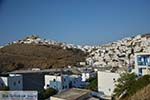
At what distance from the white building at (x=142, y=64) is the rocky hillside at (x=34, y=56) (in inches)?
616

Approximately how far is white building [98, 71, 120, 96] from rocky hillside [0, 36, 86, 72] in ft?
45.1

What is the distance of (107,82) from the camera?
15.5m

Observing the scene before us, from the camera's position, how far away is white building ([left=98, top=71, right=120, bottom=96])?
1498cm

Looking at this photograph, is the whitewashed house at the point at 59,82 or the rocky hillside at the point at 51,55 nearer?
the whitewashed house at the point at 59,82

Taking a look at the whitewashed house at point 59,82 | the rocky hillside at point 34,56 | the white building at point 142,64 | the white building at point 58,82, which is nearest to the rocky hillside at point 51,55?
the rocky hillside at point 34,56

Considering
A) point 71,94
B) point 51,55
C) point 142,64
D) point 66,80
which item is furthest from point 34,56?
point 71,94

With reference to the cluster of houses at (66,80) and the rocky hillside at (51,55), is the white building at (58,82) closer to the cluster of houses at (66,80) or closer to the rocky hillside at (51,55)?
the cluster of houses at (66,80)

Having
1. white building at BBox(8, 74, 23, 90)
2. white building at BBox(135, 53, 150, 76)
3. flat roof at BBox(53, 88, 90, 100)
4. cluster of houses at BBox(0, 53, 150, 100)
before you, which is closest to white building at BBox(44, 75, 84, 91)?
cluster of houses at BBox(0, 53, 150, 100)

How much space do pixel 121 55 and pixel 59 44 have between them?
14678 millimetres

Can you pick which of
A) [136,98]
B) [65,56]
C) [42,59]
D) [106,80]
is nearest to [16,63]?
[42,59]

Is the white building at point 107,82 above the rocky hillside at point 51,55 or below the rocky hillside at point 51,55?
below

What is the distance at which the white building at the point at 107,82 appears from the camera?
15.0 m

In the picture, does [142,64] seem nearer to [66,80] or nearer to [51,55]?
[66,80]

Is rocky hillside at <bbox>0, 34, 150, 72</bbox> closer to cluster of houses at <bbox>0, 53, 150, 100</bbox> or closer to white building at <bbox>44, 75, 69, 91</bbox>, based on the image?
cluster of houses at <bbox>0, 53, 150, 100</bbox>
